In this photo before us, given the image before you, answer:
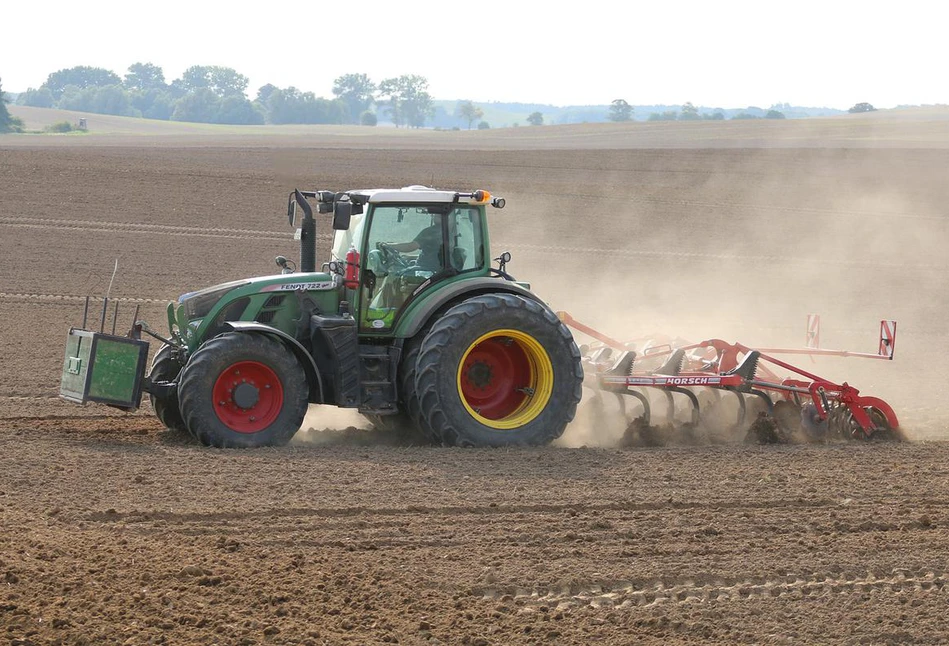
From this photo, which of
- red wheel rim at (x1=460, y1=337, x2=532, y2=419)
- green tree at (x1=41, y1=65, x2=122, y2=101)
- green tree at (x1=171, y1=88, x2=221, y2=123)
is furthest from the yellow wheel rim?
green tree at (x1=41, y1=65, x2=122, y2=101)

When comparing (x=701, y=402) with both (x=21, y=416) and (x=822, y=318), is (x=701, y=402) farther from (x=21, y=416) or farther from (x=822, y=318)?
(x=822, y=318)

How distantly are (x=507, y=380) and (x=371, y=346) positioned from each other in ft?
3.98

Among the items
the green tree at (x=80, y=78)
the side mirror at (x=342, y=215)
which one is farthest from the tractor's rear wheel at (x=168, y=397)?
the green tree at (x=80, y=78)

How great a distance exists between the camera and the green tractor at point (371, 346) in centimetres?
907

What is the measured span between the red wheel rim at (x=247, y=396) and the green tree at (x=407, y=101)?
126581 mm

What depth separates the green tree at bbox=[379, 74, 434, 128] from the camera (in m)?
134

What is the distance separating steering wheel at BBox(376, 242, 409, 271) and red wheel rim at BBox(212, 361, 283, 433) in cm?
132

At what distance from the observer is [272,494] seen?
25.6ft

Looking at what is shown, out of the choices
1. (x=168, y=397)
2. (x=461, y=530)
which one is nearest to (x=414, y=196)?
(x=168, y=397)

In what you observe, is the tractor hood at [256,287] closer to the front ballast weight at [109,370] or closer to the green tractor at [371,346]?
the green tractor at [371,346]

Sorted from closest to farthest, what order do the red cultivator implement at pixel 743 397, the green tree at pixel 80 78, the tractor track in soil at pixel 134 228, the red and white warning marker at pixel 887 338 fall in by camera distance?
the red cultivator implement at pixel 743 397 → the red and white warning marker at pixel 887 338 → the tractor track in soil at pixel 134 228 → the green tree at pixel 80 78

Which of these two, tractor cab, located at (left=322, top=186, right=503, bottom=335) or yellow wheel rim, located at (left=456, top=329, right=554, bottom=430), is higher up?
tractor cab, located at (left=322, top=186, right=503, bottom=335)

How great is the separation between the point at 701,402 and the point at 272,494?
4654mm

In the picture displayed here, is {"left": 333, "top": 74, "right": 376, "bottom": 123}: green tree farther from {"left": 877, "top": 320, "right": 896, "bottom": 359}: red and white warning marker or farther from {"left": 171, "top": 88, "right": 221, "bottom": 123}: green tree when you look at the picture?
{"left": 877, "top": 320, "right": 896, "bottom": 359}: red and white warning marker
